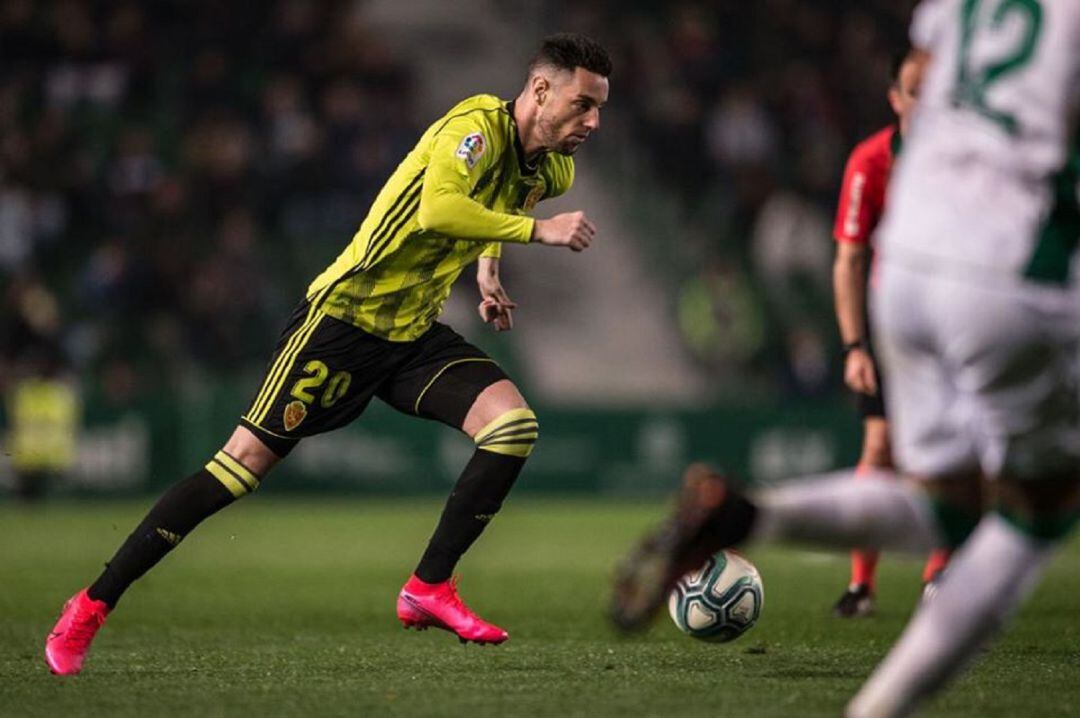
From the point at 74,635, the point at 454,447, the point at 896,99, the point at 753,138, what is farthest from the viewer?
the point at 753,138

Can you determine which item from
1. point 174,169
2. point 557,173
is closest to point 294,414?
point 557,173

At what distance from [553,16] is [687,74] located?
2.08m

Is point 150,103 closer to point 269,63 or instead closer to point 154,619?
point 269,63

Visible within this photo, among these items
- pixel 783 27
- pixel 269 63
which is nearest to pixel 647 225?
pixel 783 27

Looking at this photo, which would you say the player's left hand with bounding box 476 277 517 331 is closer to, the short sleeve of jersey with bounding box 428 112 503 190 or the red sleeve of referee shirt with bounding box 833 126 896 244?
the short sleeve of jersey with bounding box 428 112 503 190

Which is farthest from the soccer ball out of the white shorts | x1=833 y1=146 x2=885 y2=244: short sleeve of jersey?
the white shorts

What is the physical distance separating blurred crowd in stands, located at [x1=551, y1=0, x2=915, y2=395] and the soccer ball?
13.3 metres

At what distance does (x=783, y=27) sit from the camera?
22.5 meters

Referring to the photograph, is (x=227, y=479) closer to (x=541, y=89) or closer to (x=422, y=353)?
(x=422, y=353)

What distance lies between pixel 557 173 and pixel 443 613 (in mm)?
1774

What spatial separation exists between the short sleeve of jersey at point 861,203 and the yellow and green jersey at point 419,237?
1.52 meters

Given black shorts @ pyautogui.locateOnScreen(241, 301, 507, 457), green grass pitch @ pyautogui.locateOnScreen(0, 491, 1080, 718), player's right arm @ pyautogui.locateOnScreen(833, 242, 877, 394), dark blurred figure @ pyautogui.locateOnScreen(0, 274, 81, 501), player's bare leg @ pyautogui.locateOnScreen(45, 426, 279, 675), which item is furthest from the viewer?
dark blurred figure @ pyautogui.locateOnScreen(0, 274, 81, 501)

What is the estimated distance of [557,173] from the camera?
7160 millimetres

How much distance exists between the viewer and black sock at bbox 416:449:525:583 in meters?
6.84
